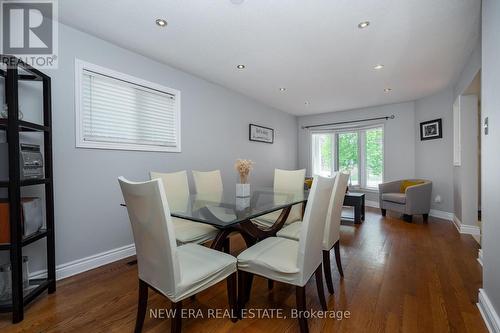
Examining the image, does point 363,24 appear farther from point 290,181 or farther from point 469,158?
point 469,158

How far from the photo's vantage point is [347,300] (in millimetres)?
1764

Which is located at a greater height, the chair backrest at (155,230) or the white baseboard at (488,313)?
the chair backrest at (155,230)

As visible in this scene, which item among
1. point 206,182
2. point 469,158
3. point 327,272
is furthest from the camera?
point 469,158

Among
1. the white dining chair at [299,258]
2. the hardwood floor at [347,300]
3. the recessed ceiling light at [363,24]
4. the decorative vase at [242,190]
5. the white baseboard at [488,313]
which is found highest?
the recessed ceiling light at [363,24]

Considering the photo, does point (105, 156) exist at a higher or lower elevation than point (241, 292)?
higher

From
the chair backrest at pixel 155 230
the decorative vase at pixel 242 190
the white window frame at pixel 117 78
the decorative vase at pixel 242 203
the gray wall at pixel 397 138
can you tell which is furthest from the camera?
the gray wall at pixel 397 138

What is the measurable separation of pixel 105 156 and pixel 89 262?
42.0 inches

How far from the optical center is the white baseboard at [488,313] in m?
1.39

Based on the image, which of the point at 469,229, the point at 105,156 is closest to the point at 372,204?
the point at 469,229

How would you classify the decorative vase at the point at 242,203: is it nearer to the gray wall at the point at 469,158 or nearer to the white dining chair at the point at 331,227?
the white dining chair at the point at 331,227

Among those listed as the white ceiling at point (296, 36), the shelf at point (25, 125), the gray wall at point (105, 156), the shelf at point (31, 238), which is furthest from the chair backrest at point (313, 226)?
the gray wall at point (105, 156)

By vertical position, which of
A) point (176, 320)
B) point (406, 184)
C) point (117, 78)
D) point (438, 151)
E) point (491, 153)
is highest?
point (117, 78)

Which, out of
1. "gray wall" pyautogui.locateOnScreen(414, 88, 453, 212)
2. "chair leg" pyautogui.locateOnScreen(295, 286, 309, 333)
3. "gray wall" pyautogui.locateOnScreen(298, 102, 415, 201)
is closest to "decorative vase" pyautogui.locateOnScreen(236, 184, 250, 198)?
"chair leg" pyautogui.locateOnScreen(295, 286, 309, 333)

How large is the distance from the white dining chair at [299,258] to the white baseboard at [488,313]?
985 millimetres
